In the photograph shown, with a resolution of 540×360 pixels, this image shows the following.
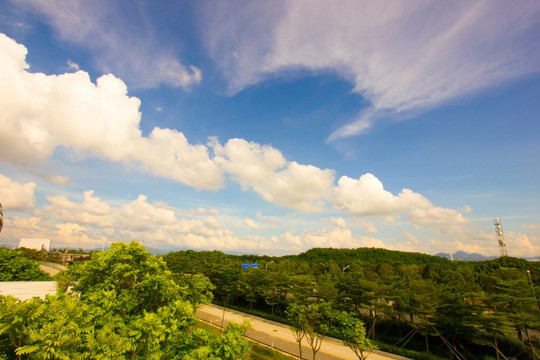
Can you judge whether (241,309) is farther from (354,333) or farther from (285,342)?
(354,333)

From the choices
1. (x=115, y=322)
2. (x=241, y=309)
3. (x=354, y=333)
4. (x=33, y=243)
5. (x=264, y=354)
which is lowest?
(x=241, y=309)

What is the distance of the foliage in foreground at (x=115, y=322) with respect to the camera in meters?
7.11

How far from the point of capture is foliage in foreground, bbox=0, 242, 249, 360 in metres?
7.11

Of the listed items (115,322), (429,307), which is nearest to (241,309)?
(429,307)

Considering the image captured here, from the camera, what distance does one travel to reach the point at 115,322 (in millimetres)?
10266

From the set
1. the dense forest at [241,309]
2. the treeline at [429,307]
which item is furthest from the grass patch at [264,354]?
the treeline at [429,307]

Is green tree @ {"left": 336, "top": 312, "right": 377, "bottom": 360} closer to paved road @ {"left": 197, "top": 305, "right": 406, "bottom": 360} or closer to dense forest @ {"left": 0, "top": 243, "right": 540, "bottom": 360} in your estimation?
dense forest @ {"left": 0, "top": 243, "right": 540, "bottom": 360}

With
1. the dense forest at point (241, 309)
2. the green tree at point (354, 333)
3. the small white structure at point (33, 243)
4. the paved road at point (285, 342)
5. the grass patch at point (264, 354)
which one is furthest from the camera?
the small white structure at point (33, 243)

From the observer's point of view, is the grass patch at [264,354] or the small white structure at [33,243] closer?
the grass patch at [264,354]

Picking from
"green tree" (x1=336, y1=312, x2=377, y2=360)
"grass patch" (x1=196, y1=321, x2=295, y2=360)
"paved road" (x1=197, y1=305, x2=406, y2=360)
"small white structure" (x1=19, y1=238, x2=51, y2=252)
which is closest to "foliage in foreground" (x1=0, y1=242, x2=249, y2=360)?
"paved road" (x1=197, y1=305, x2=406, y2=360)

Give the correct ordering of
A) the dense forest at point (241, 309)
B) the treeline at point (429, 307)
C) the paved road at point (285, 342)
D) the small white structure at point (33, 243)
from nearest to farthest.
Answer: the dense forest at point (241, 309), the treeline at point (429, 307), the paved road at point (285, 342), the small white structure at point (33, 243)

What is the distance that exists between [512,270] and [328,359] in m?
39.8

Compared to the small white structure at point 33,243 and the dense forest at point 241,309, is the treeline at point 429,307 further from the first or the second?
the small white structure at point 33,243

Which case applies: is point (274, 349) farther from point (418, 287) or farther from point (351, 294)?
point (418, 287)
